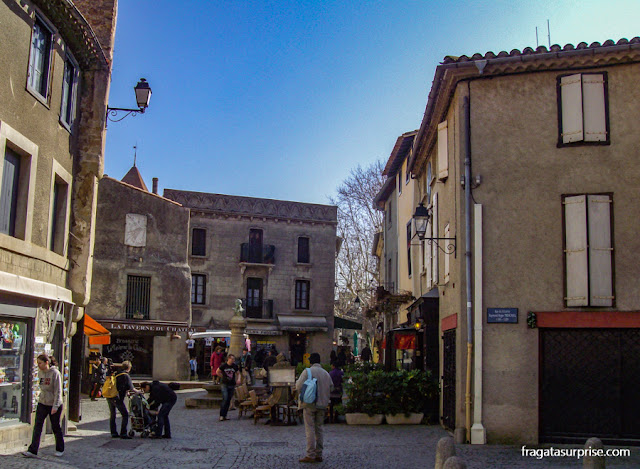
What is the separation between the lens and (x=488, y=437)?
12719 millimetres

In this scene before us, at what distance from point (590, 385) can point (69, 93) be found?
10.9 metres

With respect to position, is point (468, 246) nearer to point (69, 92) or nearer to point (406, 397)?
point (406, 397)

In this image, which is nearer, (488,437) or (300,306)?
(488,437)

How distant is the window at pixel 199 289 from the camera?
134 feet

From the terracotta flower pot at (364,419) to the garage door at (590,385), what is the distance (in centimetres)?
428

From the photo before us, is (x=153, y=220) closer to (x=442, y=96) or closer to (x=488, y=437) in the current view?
(x=442, y=96)

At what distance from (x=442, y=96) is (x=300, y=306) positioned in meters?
28.9

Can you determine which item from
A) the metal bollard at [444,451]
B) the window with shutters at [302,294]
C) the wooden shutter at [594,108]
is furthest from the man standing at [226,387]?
the window with shutters at [302,294]

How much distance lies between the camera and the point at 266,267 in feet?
139

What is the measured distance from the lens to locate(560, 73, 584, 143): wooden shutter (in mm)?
13156

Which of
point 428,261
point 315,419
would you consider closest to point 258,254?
point 428,261

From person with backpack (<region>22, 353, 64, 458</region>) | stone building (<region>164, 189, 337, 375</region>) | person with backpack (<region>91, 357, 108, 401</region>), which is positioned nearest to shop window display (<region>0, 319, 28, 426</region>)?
person with backpack (<region>22, 353, 64, 458</region>)

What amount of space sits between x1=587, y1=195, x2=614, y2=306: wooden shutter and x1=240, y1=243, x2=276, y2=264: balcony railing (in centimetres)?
3035

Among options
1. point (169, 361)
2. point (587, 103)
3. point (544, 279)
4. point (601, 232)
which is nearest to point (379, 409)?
point (544, 279)
